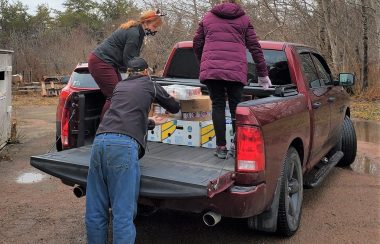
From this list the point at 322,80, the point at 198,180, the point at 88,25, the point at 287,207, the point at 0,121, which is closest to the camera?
the point at 198,180

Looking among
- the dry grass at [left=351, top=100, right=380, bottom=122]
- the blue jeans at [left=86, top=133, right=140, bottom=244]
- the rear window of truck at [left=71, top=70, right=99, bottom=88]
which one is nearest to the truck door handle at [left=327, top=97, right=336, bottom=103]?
the blue jeans at [left=86, top=133, right=140, bottom=244]

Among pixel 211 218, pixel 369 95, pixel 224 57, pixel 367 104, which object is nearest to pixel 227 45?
pixel 224 57

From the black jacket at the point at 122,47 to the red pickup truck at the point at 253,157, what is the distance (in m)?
0.44

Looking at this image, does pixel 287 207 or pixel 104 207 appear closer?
pixel 104 207

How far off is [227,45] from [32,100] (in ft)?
56.0

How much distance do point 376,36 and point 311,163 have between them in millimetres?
13498

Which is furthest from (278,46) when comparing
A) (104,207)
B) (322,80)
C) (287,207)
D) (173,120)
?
(104,207)

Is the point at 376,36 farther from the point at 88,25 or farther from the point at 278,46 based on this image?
the point at 88,25

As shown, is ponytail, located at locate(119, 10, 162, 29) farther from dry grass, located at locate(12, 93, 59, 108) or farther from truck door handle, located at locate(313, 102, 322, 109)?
dry grass, located at locate(12, 93, 59, 108)

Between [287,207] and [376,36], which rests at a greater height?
[376,36]

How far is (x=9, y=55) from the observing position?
9.12 meters

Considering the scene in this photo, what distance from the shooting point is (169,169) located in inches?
146

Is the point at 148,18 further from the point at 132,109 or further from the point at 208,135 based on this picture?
the point at 132,109

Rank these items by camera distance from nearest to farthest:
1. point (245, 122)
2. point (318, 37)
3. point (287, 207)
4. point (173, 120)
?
point (245, 122)
point (287, 207)
point (173, 120)
point (318, 37)
